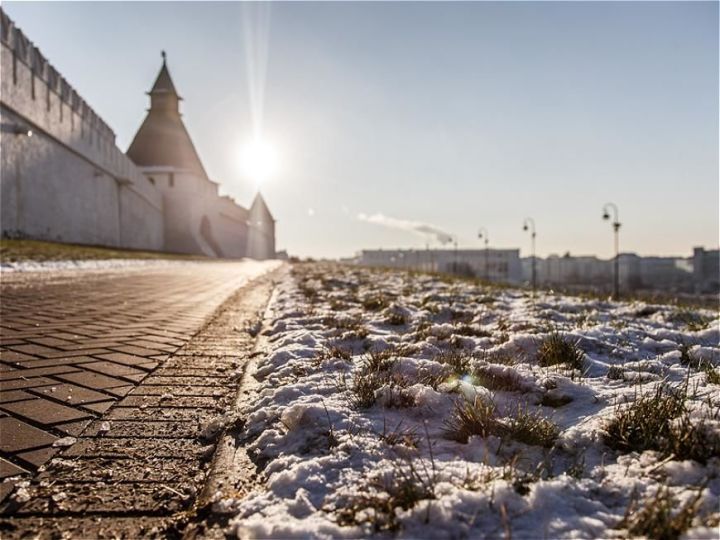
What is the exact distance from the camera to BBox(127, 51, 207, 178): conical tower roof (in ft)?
161

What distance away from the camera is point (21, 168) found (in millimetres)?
20234

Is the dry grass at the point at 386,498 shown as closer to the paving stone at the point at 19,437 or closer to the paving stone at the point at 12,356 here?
the paving stone at the point at 19,437

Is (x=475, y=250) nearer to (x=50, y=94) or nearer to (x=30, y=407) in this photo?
(x=50, y=94)

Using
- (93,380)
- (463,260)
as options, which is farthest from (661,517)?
(463,260)

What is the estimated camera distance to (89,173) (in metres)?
28.7

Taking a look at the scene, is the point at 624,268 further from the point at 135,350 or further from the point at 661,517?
the point at 661,517

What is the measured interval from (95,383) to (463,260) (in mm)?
106519

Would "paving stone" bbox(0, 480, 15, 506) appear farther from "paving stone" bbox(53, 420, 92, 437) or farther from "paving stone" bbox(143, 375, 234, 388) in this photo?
"paving stone" bbox(143, 375, 234, 388)

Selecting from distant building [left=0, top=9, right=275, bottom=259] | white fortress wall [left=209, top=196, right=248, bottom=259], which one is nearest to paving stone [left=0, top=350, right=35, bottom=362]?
distant building [left=0, top=9, right=275, bottom=259]

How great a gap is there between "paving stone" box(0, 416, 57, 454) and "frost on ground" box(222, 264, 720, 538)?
824 mm

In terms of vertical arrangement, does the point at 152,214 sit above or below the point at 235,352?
above

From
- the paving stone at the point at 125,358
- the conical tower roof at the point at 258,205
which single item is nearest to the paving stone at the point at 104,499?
the paving stone at the point at 125,358

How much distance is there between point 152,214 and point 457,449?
48.1 metres

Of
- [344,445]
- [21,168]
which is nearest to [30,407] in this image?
[344,445]
